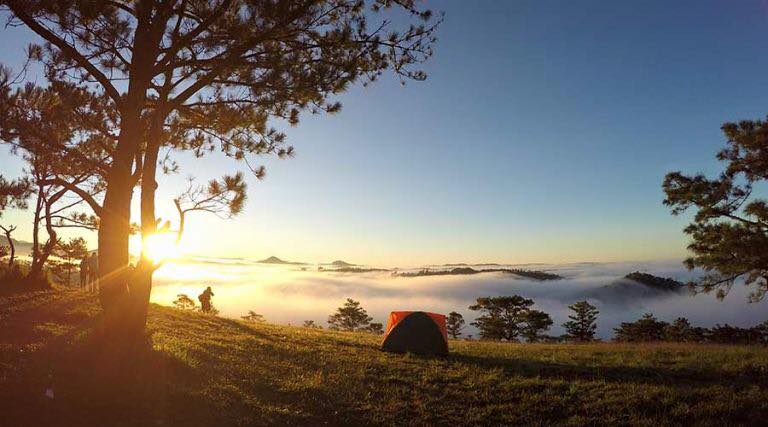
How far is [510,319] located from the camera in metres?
57.8

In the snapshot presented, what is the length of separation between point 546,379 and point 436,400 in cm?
375

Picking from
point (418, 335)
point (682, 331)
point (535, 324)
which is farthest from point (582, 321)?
point (418, 335)

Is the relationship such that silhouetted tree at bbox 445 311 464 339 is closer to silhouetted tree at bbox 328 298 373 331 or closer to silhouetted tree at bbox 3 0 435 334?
silhouetted tree at bbox 328 298 373 331

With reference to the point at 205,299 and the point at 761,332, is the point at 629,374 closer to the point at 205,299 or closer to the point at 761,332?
the point at 761,332

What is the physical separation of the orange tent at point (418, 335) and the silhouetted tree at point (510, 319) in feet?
138

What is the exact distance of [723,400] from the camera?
9555 millimetres

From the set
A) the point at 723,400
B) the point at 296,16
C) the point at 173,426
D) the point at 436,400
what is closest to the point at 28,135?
the point at 296,16

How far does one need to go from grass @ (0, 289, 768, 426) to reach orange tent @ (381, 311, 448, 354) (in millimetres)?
1641

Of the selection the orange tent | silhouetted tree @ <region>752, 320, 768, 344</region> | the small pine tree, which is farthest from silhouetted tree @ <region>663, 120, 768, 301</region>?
the small pine tree

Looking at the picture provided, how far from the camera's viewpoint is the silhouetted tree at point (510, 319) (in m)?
55.9

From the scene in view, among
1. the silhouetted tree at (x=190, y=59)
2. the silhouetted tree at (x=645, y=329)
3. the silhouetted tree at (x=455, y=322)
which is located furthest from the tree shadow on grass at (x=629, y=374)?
the silhouetted tree at (x=455, y=322)

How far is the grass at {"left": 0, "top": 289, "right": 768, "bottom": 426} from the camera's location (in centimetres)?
768

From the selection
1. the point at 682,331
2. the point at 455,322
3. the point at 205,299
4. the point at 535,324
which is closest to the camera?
the point at 205,299

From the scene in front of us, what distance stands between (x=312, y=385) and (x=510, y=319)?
52.0 metres
